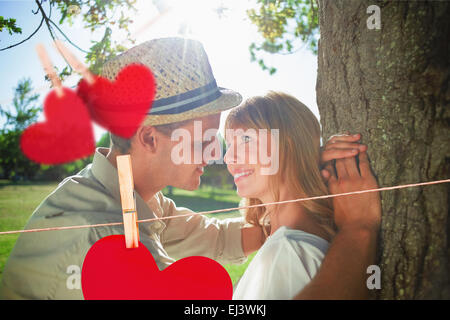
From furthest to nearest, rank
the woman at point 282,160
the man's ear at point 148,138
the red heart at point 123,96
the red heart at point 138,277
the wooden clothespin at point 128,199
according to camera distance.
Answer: the man's ear at point 148,138
the red heart at point 123,96
the woman at point 282,160
the red heart at point 138,277
the wooden clothespin at point 128,199

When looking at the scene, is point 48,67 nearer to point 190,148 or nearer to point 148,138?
point 148,138

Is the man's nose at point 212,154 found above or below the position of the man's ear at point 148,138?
below

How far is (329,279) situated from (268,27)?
350 centimetres

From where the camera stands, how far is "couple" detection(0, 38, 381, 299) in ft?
4.56

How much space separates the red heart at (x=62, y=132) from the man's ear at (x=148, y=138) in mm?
315

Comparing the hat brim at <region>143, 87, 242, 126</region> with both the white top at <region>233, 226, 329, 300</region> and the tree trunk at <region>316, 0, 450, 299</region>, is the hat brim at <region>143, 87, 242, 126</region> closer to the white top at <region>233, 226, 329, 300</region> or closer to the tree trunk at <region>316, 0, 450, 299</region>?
the tree trunk at <region>316, 0, 450, 299</region>

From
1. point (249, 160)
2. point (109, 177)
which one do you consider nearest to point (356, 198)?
point (249, 160)

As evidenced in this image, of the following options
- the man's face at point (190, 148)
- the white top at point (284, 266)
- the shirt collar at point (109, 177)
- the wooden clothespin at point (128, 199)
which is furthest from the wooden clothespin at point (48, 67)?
the white top at point (284, 266)

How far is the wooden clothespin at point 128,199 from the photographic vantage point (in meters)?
1.43

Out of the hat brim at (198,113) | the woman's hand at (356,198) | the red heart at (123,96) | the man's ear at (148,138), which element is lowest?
the woman's hand at (356,198)

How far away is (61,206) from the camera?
5.75ft

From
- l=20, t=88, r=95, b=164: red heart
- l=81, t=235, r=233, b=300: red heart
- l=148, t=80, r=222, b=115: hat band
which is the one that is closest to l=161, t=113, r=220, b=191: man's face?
l=148, t=80, r=222, b=115: hat band

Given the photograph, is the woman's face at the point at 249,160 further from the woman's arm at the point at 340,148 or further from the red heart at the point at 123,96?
the red heart at the point at 123,96

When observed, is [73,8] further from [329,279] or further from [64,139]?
[329,279]
